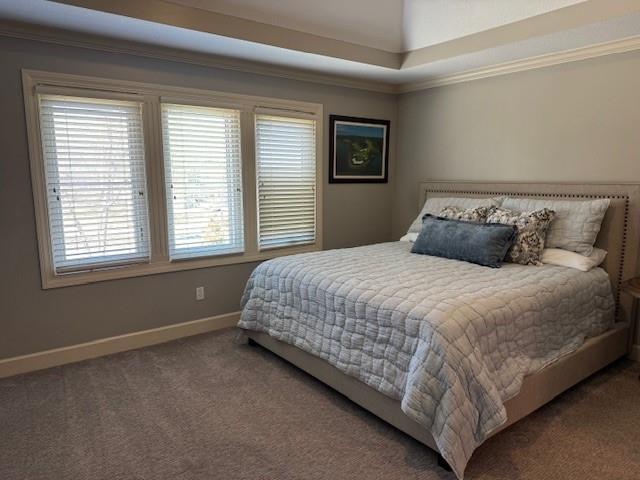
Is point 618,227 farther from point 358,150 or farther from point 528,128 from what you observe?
point 358,150

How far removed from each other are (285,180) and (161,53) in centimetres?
148

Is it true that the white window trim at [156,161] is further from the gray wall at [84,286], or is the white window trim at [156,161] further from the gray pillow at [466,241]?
the gray pillow at [466,241]

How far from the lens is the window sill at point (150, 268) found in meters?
3.11

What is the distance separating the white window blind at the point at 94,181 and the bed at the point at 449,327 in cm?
107

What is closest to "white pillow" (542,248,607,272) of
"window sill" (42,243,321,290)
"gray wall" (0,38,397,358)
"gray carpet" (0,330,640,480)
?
"gray carpet" (0,330,640,480)

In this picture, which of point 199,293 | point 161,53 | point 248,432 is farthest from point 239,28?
point 248,432

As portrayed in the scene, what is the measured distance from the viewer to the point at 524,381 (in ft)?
7.48


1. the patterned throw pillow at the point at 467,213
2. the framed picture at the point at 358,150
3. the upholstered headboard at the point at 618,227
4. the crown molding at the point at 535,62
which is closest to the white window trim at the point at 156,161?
the framed picture at the point at 358,150

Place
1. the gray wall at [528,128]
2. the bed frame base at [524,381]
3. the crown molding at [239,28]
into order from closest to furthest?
the bed frame base at [524,381], the crown molding at [239,28], the gray wall at [528,128]

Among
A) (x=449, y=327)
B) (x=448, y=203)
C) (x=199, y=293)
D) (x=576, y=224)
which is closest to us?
(x=449, y=327)

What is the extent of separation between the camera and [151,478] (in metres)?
1.99

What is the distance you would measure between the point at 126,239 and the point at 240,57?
171 cm

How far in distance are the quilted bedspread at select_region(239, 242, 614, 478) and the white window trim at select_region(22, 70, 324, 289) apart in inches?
29.9

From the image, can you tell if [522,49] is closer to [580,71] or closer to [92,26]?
[580,71]
